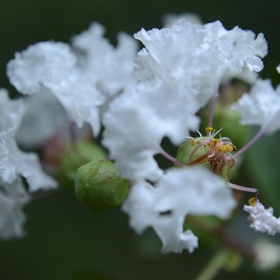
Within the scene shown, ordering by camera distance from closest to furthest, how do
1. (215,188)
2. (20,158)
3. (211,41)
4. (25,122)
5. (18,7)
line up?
(215,188) → (211,41) → (20,158) → (25,122) → (18,7)

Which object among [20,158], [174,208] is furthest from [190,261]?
[174,208]

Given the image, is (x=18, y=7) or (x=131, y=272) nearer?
(x=18, y=7)

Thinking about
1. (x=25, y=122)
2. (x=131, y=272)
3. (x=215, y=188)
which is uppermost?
(x=215, y=188)

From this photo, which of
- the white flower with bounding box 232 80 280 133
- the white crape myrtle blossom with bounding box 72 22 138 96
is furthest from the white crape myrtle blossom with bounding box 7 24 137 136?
the white flower with bounding box 232 80 280 133

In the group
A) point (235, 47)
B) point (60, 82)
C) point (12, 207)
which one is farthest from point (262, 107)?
point (12, 207)

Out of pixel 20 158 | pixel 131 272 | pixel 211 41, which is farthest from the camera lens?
pixel 131 272

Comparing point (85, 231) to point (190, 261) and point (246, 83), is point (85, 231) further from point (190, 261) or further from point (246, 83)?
point (246, 83)

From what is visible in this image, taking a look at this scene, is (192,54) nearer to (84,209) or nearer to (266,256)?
(266,256)
